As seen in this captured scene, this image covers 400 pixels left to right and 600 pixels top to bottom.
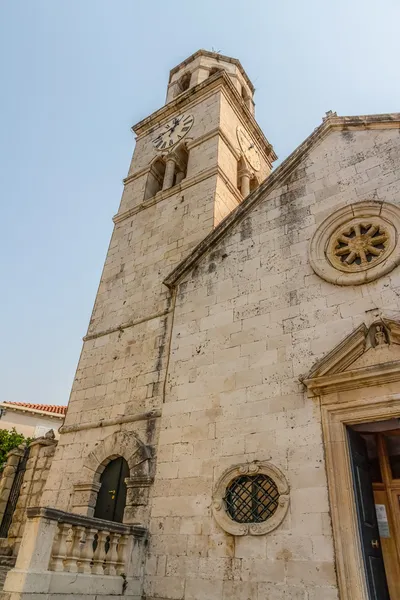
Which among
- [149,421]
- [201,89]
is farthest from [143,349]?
[201,89]

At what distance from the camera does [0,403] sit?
22609 millimetres

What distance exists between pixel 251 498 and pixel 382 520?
1748mm

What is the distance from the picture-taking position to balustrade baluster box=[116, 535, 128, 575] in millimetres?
5848

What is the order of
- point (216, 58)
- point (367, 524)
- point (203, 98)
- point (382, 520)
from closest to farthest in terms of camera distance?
point (367, 524) → point (382, 520) → point (203, 98) → point (216, 58)

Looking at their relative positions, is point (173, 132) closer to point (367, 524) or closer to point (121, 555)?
point (121, 555)

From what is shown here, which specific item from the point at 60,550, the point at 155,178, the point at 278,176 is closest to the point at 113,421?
the point at 60,550

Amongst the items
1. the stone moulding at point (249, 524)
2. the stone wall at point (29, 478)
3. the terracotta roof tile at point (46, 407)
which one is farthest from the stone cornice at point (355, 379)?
the terracotta roof tile at point (46, 407)

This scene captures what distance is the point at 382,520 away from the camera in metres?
5.77

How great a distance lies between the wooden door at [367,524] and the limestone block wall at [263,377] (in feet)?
1.23

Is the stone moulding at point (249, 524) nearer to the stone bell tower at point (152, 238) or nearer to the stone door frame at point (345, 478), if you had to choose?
the stone door frame at point (345, 478)

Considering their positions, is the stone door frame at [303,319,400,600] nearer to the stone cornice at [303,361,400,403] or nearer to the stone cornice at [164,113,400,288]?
the stone cornice at [303,361,400,403]

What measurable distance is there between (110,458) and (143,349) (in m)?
2.04

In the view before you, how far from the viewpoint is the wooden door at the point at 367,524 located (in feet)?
15.8

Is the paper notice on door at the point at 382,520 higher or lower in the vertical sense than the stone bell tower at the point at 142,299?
lower
